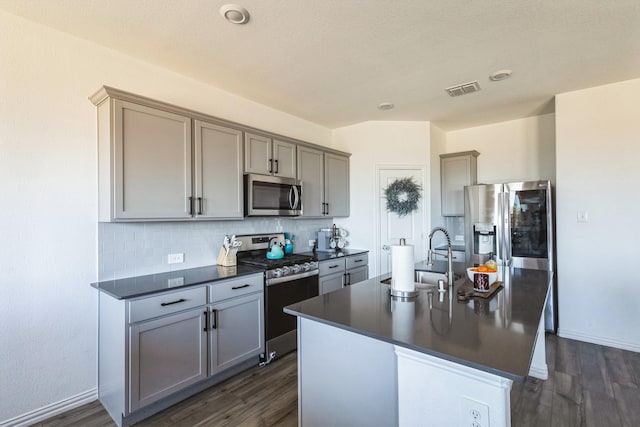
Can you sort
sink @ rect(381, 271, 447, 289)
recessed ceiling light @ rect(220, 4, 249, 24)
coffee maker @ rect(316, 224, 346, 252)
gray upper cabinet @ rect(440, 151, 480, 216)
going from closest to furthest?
recessed ceiling light @ rect(220, 4, 249, 24) < sink @ rect(381, 271, 447, 289) < coffee maker @ rect(316, 224, 346, 252) < gray upper cabinet @ rect(440, 151, 480, 216)

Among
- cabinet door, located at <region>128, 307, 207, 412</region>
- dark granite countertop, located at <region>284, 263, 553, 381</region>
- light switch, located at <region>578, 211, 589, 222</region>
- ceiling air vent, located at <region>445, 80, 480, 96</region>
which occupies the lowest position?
cabinet door, located at <region>128, 307, 207, 412</region>

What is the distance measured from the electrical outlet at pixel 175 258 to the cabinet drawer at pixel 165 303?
22.6 inches

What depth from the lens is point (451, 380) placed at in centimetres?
115

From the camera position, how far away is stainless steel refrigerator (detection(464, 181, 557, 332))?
345 cm

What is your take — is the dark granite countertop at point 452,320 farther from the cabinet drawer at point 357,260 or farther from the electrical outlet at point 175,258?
the cabinet drawer at point 357,260

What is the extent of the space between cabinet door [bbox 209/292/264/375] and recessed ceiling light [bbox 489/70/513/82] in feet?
9.66

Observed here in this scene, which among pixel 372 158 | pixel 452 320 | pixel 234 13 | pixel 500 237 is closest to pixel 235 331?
pixel 452 320

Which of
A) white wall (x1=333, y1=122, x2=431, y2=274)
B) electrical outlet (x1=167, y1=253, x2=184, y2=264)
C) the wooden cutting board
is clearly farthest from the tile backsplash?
the wooden cutting board

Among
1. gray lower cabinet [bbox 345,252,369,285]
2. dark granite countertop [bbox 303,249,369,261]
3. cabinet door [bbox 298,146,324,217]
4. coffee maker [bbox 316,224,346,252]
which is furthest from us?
coffee maker [bbox 316,224,346,252]

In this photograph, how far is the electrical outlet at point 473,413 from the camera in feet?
3.51

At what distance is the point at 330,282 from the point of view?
3574mm

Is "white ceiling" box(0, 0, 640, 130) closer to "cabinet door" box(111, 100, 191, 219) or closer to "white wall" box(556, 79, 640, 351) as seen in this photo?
"white wall" box(556, 79, 640, 351)

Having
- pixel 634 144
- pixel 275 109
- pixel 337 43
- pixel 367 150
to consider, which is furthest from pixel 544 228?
pixel 275 109

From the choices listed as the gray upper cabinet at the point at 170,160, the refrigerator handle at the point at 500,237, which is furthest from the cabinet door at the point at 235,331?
the refrigerator handle at the point at 500,237
